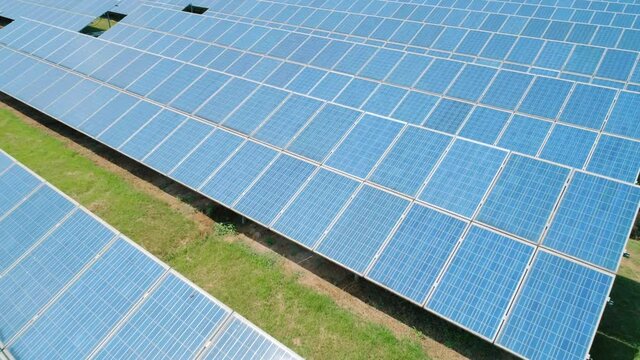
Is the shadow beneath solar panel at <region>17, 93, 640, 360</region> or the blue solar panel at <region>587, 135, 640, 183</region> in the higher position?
the blue solar panel at <region>587, 135, 640, 183</region>

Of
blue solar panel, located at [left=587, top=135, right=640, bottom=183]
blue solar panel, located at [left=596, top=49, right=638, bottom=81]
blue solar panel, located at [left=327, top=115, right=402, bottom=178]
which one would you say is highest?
blue solar panel, located at [left=327, top=115, right=402, bottom=178]

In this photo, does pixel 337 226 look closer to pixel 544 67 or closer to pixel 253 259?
pixel 253 259

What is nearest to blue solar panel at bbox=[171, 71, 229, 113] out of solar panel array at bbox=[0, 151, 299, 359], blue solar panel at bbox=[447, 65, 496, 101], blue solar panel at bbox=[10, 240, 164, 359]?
solar panel array at bbox=[0, 151, 299, 359]

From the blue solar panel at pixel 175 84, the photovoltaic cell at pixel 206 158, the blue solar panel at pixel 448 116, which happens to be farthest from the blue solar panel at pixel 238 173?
the blue solar panel at pixel 448 116

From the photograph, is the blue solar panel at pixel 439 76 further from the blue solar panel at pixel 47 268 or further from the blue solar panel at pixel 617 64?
the blue solar panel at pixel 47 268

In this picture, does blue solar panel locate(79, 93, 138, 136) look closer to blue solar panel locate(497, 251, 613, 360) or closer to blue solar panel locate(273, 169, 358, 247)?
blue solar panel locate(273, 169, 358, 247)

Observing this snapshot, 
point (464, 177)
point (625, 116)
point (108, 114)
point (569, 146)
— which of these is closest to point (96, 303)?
point (464, 177)

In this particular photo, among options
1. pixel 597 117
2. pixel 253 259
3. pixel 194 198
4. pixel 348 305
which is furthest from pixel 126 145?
pixel 597 117
